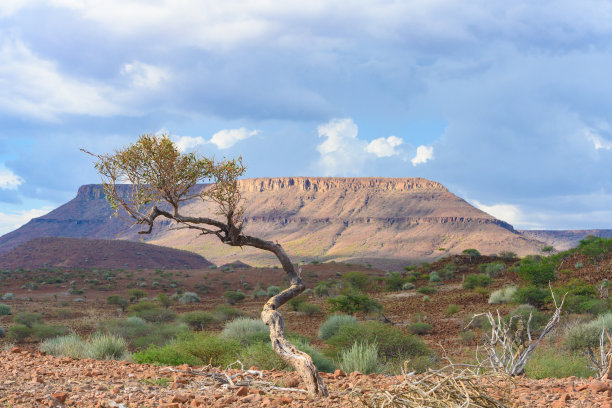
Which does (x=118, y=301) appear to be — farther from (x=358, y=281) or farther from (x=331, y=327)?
(x=331, y=327)

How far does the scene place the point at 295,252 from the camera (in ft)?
399

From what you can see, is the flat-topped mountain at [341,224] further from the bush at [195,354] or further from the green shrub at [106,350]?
the bush at [195,354]

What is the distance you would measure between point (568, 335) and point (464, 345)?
358 cm

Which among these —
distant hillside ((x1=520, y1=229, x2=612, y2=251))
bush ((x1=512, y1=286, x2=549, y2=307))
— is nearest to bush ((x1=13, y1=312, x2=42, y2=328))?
bush ((x1=512, y1=286, x2=549, y2=307))

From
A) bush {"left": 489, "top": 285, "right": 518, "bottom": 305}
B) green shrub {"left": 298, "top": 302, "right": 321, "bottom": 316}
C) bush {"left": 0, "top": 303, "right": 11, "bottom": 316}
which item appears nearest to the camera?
bush {"left": 489, "top": 285, "right": 518, "bottom": 305}

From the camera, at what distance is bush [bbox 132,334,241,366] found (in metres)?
10.1

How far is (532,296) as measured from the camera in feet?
76.8

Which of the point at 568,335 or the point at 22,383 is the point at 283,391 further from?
the point at 568,335

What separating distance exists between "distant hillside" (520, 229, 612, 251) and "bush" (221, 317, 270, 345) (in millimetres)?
174434

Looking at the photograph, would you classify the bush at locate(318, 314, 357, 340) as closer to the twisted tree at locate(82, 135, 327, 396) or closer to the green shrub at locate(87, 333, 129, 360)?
the green shrub at locate(87, 333, 129, 360)

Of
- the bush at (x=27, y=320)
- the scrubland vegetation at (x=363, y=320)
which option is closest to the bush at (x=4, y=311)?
the scrubland vegetation at (x=363, y=320)

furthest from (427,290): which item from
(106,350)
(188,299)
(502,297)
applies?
(106,350)

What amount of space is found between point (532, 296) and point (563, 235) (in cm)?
17740

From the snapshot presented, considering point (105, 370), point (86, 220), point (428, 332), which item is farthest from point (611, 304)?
point (86, 220)
